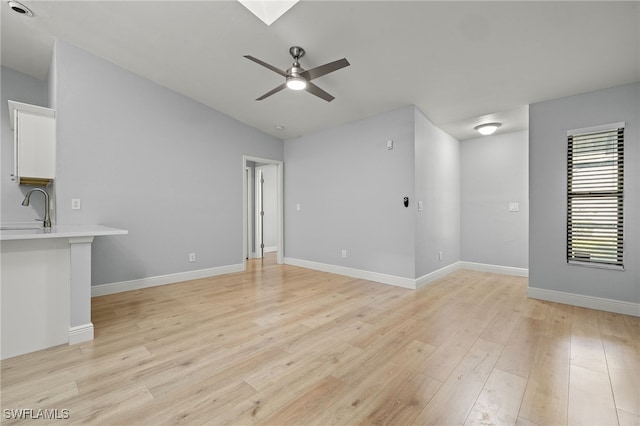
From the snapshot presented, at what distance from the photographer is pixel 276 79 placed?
11.7 feet

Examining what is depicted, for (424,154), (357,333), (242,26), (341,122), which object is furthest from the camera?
(341,122)

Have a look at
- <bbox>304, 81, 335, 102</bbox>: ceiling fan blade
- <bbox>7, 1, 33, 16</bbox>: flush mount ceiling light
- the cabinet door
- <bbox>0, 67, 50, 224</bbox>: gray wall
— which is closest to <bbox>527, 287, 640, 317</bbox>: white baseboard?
<bbox>304, 81, 335, 102</bbox>: ceiling fan blade

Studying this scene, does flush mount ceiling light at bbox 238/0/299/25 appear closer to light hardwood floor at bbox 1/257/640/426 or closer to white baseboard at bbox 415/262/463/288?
light hardwood floor at bbox 1/257/640/426

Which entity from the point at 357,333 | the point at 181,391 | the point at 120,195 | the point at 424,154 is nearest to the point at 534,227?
the point at 424,154

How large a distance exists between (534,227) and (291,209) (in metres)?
4.08

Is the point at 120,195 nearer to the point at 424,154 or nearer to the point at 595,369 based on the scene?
the point at 424,154

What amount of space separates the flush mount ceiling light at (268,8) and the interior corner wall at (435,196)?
227cm

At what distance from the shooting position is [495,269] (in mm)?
4938

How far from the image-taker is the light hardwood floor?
149cm

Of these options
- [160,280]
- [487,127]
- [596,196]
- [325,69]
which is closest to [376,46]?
[325,69]

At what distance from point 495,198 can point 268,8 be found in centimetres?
473

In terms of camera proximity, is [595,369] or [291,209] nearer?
[595,369]

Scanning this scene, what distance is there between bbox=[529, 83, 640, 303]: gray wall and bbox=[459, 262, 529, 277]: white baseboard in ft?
4.34

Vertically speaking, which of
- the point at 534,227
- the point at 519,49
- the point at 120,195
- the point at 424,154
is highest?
the point at 519,49
